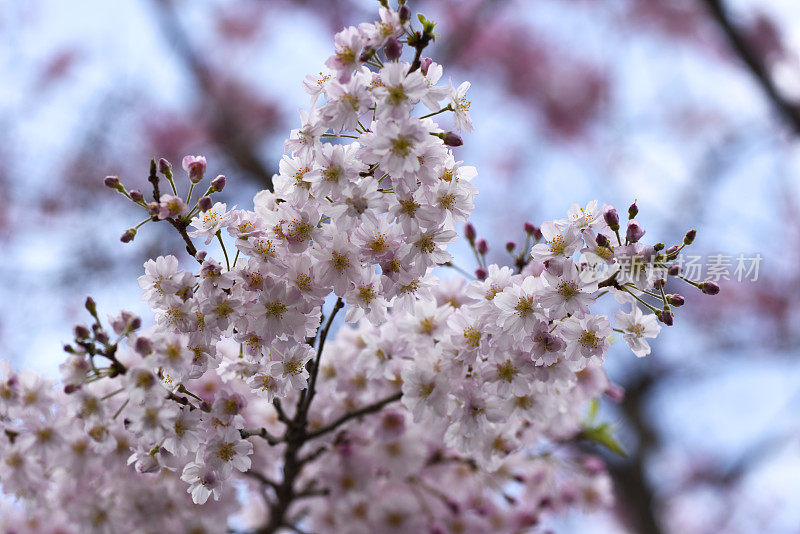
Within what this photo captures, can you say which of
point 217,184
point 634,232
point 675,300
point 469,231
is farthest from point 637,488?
point 217,184

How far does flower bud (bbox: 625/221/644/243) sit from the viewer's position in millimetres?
1267

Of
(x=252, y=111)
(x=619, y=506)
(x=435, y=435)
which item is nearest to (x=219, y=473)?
(x=435, y=435)

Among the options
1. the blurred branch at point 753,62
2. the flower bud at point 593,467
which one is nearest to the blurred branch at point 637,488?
the flower bud at point 593,467

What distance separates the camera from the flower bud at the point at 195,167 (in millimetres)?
1373

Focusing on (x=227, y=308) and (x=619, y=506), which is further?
(x=619, y=506)

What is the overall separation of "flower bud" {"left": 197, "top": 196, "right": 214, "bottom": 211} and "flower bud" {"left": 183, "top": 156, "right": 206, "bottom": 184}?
10 cm

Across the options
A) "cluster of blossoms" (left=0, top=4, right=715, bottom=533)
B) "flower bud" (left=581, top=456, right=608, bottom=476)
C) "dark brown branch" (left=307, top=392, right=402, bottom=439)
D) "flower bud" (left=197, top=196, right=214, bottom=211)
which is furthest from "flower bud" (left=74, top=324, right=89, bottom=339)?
"flower bud" (left=581, top=456, right=608, bottom=476)

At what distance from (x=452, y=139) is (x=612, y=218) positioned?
35 cm

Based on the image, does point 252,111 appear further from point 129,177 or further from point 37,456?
point 37,456

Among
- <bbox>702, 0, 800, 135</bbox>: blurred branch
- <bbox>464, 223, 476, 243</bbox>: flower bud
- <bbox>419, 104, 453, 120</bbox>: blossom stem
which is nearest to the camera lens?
<bbox>419, 104, 453, 120</bbox>: blossom stem

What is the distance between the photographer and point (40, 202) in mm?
5391

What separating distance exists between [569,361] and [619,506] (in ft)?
18.3

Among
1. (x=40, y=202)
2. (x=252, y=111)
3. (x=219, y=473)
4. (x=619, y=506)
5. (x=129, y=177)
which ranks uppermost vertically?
(x=252, y=111)

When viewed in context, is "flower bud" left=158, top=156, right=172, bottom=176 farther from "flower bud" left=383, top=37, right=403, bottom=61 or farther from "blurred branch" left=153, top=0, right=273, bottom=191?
"blurred branch" left=153, top=0, right=273, bottom=191
